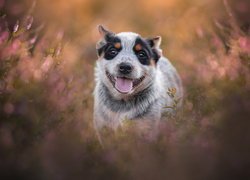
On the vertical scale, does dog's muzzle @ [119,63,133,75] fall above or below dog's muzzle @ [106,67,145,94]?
above

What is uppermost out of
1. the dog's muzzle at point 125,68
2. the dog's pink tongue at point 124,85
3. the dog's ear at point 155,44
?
A: the dog's ear at point 155,44

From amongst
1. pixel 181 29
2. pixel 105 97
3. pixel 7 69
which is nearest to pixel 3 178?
pixel 7 69

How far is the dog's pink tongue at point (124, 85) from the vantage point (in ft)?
27.2

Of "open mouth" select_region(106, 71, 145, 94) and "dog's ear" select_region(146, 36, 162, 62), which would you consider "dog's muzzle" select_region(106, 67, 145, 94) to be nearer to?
"open mouth" select_region(106, 71, 145, 94)

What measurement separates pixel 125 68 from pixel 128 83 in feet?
0.89

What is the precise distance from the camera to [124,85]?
833cm

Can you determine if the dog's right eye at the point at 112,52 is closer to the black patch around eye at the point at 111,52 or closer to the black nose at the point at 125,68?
the black patch around eye at the point at 111,52

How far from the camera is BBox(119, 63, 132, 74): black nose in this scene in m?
8.12

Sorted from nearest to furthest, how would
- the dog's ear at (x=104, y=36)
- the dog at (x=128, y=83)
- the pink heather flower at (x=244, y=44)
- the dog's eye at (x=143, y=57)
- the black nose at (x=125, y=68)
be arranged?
1. the pink heather flower at (x=244, y=44)
2. the black nose at (x=125, y=68)
3. the dog at (x=128, y=83)
4. the dog's eye at (x=143, y=57)
5. the dog's ear at (x=104, y=36)

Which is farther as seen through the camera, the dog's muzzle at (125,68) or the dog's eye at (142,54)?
the dog's eye at (142,54)

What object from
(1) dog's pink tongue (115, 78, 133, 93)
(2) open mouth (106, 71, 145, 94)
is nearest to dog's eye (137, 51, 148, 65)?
(2) open mouth (106, 71, 145, 94)

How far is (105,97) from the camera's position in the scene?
8625 millimetres

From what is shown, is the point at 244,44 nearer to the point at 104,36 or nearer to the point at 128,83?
the point at 128,83

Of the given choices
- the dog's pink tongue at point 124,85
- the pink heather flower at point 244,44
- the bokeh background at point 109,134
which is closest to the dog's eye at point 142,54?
the dog's pink tongue at point 124,85
